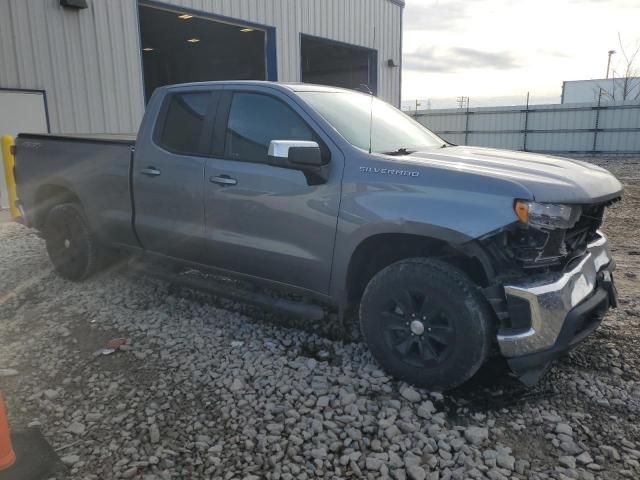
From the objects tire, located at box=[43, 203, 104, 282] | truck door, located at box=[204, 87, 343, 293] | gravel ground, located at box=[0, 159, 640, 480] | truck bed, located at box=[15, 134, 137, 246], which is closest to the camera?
gravel ground, located at box=[0, 159, 640, 480]

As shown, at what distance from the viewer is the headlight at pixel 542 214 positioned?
2.83 metres

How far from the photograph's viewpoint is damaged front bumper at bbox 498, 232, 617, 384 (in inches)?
112

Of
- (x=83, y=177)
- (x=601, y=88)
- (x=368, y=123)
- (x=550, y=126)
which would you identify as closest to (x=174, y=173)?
(x=83, y=177)

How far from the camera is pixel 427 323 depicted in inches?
126

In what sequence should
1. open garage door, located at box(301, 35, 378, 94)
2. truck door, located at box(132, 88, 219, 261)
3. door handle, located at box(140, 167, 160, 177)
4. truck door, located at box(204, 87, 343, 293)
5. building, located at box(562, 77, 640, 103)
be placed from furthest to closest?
building, located at box(562, 77, 640, 103)
open garage door, located at box(301, 35, 378, 94)
door handle, located at box(140, 167, 160, 177)
truck door, located at box(132, 88, 219, 261)
truck door, located at box(204, 87, 343, 293)

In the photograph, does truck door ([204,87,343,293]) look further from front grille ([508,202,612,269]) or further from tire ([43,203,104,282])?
tire ([43,203,104,282])

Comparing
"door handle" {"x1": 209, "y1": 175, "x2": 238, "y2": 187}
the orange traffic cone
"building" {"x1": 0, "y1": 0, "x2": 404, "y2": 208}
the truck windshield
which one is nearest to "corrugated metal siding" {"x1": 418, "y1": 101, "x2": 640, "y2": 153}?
"building" {"x1": 0, "y1": 0, "x2": 404, "y2": 208}

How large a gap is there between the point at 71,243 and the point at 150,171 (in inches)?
57.8

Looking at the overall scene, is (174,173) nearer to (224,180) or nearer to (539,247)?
(224,180)

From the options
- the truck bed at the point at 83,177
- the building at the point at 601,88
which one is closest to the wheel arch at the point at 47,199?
the truck bed at the point at 83,177

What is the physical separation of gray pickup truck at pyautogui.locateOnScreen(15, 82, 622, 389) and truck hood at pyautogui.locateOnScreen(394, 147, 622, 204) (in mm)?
14

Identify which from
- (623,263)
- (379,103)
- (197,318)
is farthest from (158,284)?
(623,263)

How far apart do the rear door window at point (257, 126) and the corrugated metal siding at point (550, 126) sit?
22.9 metres

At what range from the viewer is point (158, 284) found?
17.7ft
